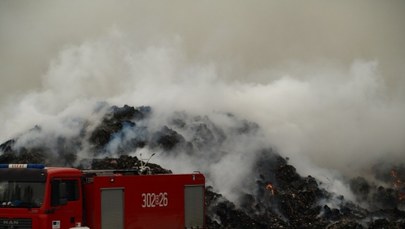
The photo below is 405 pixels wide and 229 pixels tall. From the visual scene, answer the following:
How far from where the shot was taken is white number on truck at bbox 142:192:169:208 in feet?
57.3

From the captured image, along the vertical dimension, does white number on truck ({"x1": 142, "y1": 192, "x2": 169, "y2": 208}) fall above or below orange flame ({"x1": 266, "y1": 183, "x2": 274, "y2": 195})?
below

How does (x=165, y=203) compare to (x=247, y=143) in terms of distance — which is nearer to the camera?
(x=165, y=203)

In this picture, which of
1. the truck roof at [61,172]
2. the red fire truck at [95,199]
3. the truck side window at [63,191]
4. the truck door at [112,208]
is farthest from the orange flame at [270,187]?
the truck side window at [63,191]

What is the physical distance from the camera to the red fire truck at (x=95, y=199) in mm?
A: 15328

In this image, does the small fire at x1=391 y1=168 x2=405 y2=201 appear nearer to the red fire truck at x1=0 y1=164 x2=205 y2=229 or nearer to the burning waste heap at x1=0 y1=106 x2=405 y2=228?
the burning waste heap at x1=0 y1=106 x2=405 y2=228

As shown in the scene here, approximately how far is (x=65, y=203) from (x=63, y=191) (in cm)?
34

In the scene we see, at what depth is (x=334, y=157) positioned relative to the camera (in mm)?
33188

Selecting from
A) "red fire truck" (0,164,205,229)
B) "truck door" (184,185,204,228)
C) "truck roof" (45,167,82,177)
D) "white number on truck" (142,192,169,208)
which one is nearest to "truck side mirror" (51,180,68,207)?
"red fire truck" (0,164,205,229)

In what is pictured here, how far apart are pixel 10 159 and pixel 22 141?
1.22 meters

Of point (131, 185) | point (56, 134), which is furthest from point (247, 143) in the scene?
point (131, 185)

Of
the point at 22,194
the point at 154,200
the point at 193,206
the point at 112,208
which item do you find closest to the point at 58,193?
the point at 22,194

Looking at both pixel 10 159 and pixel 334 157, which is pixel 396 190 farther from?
pixel 10 159

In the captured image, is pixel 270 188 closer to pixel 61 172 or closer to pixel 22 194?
pixel 61 172

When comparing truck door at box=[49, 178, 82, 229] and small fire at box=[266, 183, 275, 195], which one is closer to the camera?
truck door at box=[49, 178, 82, 229]
